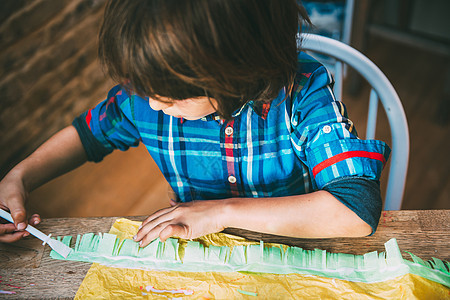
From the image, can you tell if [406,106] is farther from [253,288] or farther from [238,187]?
[253,288]

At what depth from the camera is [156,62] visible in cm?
43

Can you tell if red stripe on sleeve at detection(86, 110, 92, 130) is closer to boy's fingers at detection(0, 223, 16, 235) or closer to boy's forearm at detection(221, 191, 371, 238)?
boy's fingers at detection(0, 223, 16, 235)

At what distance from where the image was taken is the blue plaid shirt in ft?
1.79

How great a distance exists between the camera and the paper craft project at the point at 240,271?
486 millimetres

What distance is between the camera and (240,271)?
1.71 feet

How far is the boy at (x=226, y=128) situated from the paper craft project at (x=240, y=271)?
0.09 ft

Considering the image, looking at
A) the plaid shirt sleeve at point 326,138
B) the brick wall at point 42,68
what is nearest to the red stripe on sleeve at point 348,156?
the plaid shirt sleeve at point 326,138

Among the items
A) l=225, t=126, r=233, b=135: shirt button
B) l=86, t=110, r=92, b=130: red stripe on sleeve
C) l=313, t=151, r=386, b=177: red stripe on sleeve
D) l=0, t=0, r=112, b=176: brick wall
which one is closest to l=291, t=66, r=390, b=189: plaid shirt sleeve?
l=313, t=151, r=386, b=177: red stripe on sleeve

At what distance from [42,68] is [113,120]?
823mm

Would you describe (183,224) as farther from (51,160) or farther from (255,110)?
(51,160)

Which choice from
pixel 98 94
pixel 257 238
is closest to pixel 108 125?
pixel 257 238

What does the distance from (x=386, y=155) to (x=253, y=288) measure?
0.28 metres

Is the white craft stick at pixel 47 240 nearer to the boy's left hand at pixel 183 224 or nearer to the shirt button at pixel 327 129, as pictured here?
the boy's left hand at pixel 183 224

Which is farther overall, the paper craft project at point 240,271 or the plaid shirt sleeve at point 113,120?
the plaid shirt sleeve at point 113,120
